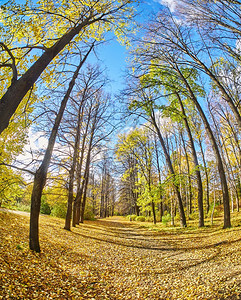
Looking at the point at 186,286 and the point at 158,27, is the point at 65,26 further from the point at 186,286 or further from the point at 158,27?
the point at 186,286

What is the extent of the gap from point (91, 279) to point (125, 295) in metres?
1.08

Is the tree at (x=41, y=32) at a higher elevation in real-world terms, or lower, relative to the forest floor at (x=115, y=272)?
higher

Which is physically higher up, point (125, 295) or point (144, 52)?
point (144, 52)

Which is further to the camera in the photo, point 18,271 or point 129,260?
point 129,260

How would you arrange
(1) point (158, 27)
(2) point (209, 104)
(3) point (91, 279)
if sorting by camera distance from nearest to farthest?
1. (3) point (91, 279)
2. (1) point (158, 27)
3. (2) point (209, 104)

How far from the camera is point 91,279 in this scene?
4.38 meters

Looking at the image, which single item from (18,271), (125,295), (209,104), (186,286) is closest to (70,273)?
(18,271)

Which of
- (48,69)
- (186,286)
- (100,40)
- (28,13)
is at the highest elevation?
(100,40)

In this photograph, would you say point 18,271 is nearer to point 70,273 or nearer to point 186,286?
point 70,273

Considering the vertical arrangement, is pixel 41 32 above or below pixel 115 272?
above

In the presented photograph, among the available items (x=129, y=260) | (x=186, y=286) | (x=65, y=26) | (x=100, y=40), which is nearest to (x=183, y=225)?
(x=129, y=260)

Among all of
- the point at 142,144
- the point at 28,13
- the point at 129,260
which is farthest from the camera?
the point at 142,144

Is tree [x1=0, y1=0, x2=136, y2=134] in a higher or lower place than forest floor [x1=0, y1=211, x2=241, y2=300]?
higher

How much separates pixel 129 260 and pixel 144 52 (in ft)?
32.3
